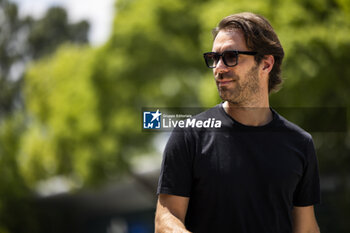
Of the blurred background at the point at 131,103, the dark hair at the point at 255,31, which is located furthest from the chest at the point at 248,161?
the blurred background at the point at 131,103

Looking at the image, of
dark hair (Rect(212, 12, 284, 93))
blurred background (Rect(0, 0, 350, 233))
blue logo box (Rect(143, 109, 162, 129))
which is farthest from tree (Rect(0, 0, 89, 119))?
dark hair (Rect(212, 12, 284, 93))

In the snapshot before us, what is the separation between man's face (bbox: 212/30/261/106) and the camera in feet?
8.18

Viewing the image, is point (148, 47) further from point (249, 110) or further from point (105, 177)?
point (249, 110)

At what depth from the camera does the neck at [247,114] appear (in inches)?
101

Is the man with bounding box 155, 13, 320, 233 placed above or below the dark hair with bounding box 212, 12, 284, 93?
below

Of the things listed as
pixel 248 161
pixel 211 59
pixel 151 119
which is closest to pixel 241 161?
pixel 248 161

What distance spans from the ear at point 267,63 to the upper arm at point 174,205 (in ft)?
2.15

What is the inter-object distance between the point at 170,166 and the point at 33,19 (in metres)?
39.1

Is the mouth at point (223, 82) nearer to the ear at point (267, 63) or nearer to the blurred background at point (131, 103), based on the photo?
the ear at point (267, 63)

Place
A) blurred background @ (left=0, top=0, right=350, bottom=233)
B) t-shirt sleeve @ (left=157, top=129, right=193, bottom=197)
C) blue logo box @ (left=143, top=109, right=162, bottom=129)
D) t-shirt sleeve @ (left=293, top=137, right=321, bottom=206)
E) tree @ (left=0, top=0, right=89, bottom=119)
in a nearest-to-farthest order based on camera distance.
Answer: t-shirt sleeve @ (left=157, top=129, right=193, bottom=197) → t-shirt sleeve @ (left=293, top=137, right=321, bottom=206) → blue logo box @ (left=143, top=109, right=162, bottom=129) → blurred background @ (left=0, top=0, right=350, bottom=233) → tree @ (left=0, top=0, right=89, bottom=119)

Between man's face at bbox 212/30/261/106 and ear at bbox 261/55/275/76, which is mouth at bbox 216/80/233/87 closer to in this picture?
man's face at bbox 212/30/261/106

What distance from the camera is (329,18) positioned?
12625mm

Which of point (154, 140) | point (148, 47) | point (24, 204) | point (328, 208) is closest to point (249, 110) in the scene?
point (328, 208)

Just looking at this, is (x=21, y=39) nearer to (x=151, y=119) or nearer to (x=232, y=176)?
(x=151, y=119)
